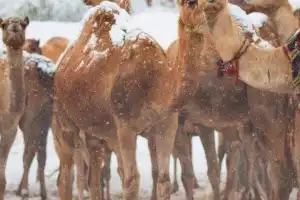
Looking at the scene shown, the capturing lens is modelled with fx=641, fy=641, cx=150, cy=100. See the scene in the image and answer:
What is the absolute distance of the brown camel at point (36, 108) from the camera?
296 inches

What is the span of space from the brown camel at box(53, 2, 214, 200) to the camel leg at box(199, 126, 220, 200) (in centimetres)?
140

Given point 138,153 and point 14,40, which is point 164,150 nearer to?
point 14,40

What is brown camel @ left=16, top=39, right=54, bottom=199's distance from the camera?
24.7 ft

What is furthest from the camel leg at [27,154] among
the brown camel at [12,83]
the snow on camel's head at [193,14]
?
the snow on camel's head at [193,14]

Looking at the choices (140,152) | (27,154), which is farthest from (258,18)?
(140,152)

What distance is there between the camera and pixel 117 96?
5.05 meters

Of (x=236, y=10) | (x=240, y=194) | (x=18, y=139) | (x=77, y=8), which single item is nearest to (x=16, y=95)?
(x=236, y=10)

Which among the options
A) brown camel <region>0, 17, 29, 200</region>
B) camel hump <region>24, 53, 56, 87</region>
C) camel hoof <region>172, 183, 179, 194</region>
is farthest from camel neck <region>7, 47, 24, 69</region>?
camel hoof <region>172, 183, 179, 194</region>

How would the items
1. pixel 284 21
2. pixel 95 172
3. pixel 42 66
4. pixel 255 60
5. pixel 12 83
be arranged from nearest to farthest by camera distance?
pixel 255 60 → pixel 95 172 → pixel 12 83 → pixel 284 21 → pixel 42 66

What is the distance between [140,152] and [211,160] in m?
4.02

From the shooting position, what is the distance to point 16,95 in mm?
6328

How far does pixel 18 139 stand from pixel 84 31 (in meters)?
6.46

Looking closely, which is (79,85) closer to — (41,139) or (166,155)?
(166,155)

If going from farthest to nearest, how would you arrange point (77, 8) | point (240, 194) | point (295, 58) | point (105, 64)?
point (77, 8)
point (240, 194)
point (105, 64)
point (295, 58)
